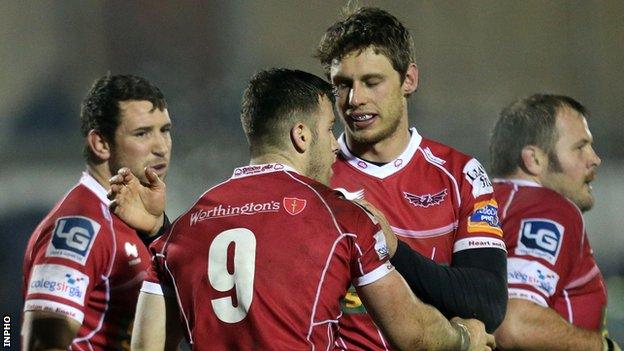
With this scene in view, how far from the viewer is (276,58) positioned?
18.1ft

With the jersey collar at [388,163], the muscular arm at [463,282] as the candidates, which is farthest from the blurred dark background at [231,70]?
the muscular arm at [463,282]

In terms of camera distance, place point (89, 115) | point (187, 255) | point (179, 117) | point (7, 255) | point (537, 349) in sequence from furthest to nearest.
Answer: point (179, 117)
point (7, 255)
point (89, 115)
point (537, 349)
point (187, 255)

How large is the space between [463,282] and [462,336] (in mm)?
253

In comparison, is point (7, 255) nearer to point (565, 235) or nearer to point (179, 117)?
point (179, 117)

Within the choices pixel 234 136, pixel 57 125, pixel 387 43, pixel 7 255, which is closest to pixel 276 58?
pixel 234 136

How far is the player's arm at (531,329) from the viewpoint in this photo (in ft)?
12.7

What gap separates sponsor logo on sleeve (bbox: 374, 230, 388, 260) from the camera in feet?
8.51

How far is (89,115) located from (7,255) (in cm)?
109

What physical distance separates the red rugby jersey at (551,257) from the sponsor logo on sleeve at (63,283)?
1.72 meters

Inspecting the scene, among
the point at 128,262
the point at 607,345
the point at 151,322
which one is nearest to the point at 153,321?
the point at 151,322

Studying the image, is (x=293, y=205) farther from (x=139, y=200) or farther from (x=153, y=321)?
(x=139, y=200)

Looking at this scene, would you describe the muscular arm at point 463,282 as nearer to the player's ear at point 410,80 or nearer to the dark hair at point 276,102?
the dark hair at point 276,102

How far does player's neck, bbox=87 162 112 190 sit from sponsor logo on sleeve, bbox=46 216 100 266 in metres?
0.35

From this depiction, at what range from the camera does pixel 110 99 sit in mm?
4191
